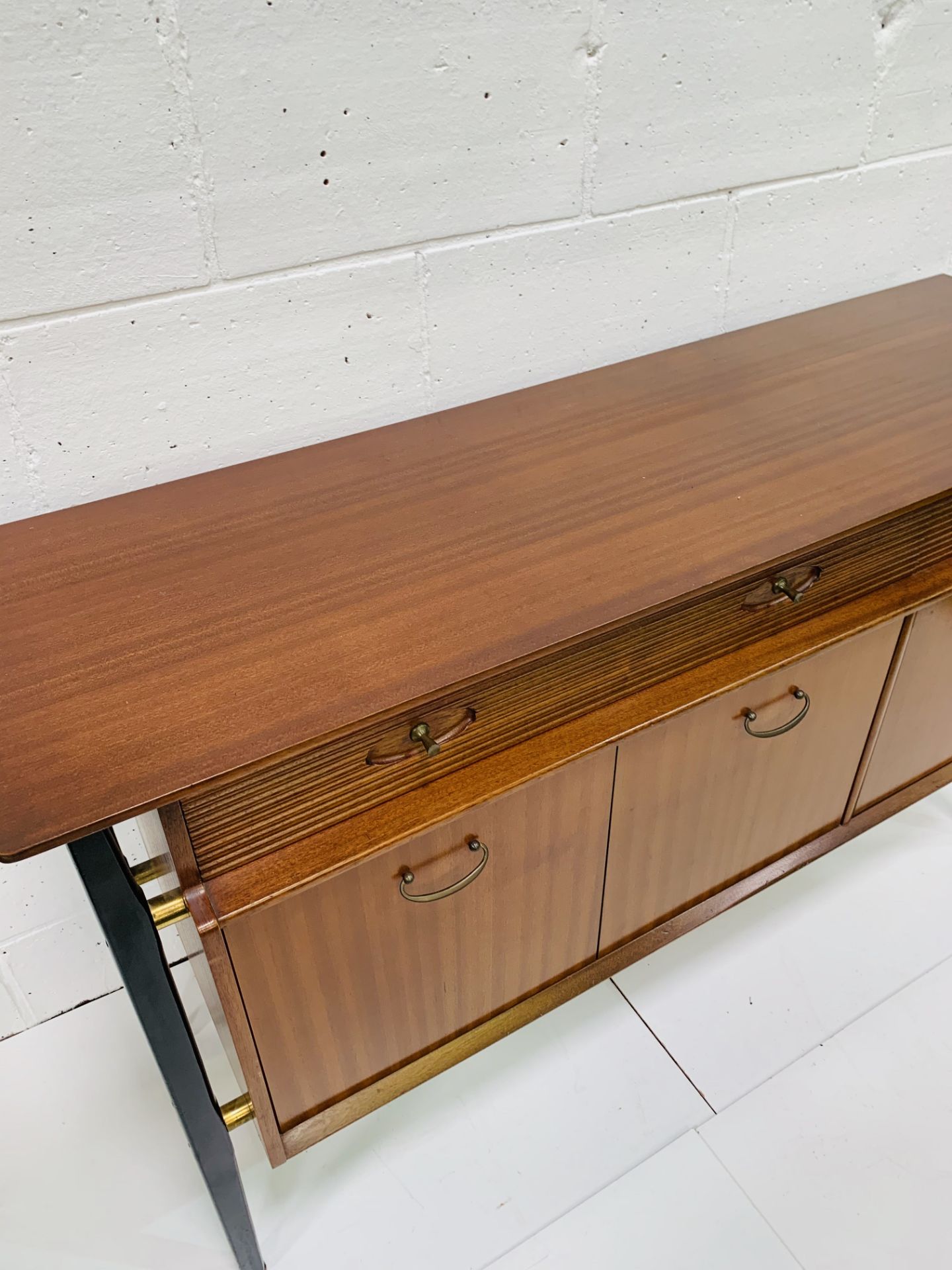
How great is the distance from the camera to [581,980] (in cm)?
128

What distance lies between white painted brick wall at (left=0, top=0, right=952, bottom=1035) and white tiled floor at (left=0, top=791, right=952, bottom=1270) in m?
0.30

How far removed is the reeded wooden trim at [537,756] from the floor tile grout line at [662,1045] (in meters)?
0.70

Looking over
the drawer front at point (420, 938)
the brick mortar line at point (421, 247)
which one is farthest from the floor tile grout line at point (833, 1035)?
the brick mortar line at point (421, 247)

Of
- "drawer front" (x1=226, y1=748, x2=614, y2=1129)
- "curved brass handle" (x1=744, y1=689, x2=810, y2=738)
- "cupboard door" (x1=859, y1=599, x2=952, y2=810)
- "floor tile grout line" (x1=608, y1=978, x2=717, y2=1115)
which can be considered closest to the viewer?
"drawer front" (x1=226, y1=748, x2=614, y2=1129)

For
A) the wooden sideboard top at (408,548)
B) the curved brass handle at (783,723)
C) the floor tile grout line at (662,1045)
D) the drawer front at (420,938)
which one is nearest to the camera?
the wooden sideboard top at (408,548)

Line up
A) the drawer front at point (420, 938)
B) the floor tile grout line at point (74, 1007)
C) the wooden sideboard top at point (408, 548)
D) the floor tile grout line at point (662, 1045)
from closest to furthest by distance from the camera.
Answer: the wooden sideboard top at point (408, 548)
the drawer front at point (420, 938)
the floor tile grout line at point (662, 1045)
the floor tile grout line at point (74, 1007)

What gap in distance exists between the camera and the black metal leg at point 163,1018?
2.68ft

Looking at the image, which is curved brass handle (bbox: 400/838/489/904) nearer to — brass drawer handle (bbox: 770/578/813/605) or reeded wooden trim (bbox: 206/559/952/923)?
reeded wooden trim (bbox: 206/559/952/923)

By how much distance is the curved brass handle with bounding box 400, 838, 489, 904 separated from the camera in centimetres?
98

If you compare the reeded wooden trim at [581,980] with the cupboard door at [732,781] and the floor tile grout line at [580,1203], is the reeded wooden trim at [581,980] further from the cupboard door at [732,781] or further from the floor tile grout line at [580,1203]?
the floor tile grout line at [580,1203]

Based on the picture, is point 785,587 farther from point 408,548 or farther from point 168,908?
point 168,908

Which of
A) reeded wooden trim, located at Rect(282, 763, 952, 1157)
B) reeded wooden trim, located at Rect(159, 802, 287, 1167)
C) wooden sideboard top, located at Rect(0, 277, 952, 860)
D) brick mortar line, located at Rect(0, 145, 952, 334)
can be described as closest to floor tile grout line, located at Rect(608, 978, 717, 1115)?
reeded wooden trim, located at Rect(282, 763, 952, 1157)

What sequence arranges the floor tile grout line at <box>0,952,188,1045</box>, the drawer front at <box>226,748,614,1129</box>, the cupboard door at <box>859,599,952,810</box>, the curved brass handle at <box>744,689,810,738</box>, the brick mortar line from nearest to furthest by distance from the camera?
1. the drawer front at <box>226,748,614,1129</box>
2. the brick mortar line
3. the curved brass handle at <box>744,689,810,738</box>
4. the cupboard door at <box>859,599,952,810</box>
5. the floor tile grout line at <box>0,952,188,1045</box>

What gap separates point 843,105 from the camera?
1.42 meters
